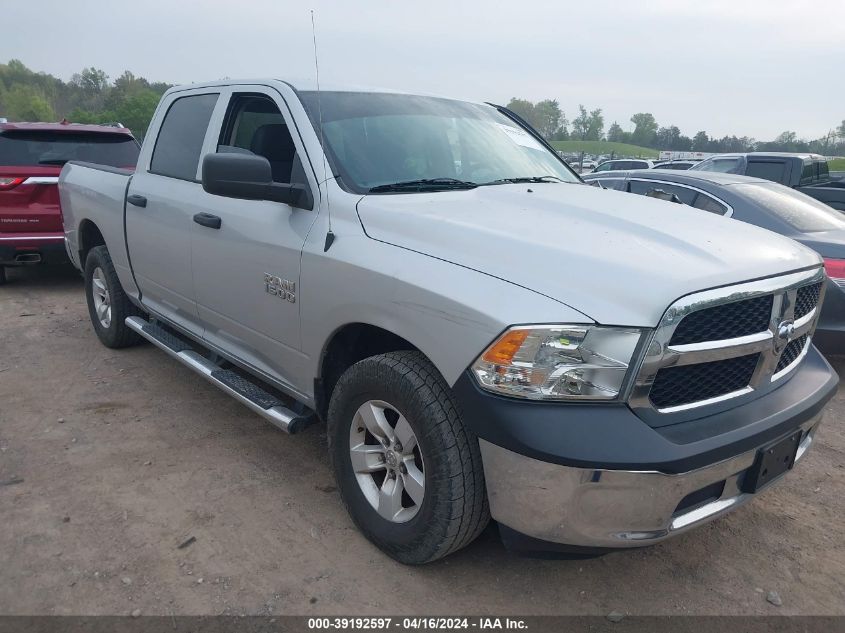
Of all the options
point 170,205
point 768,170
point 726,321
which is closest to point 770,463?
point 726,321

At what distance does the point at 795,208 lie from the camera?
5.62 meters

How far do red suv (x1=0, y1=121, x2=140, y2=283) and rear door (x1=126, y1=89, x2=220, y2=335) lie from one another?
298 centimetres

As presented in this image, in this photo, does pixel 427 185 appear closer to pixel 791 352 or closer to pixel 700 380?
pixel 700 380

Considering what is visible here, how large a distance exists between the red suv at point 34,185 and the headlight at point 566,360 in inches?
245

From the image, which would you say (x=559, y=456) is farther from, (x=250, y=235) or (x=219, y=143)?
(x=219, y=143)

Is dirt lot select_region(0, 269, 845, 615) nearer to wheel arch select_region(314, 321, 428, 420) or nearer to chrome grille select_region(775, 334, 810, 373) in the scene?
wheel arch select_region(314, 321, 428, 420)

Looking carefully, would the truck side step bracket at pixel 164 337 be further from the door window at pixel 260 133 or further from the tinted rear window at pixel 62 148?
the tinted rear window at pixel 62 148

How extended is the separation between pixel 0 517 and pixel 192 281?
147cm

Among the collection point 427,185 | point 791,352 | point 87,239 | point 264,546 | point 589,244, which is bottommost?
point 264,546

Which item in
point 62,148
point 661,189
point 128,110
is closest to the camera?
point 661,189

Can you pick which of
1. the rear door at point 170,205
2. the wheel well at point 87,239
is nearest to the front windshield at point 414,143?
the rear door at point 170,205

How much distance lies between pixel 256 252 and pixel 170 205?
42.8 inches

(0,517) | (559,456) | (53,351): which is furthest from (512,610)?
(53,351)

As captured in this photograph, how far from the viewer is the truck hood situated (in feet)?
6.77
